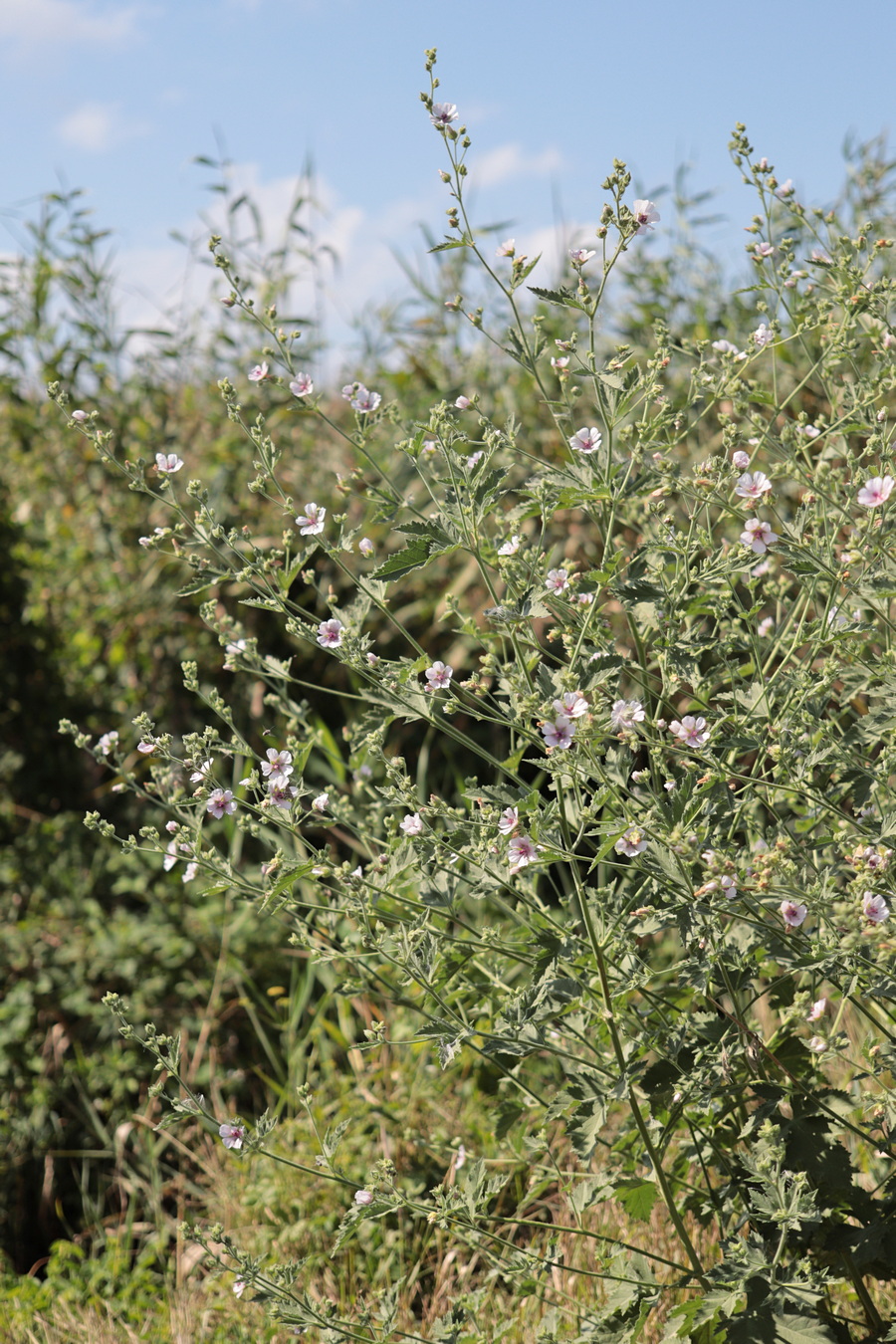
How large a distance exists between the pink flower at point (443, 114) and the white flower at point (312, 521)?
694mm

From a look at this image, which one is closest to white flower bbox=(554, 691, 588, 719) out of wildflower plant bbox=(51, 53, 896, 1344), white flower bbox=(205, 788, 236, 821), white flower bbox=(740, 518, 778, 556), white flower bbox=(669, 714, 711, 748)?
wildflower plant bbox=(51, 53, 896, 1344)

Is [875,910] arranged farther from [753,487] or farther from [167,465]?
[167,465]

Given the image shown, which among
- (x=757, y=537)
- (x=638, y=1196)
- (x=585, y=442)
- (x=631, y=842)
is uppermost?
(x=585, y=442)

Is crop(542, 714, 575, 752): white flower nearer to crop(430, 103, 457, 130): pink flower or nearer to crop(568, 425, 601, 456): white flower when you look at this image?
crop(568, 425, 601, 456): white flower

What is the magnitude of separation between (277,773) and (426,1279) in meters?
1.76

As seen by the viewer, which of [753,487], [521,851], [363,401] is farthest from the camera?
[363,401]

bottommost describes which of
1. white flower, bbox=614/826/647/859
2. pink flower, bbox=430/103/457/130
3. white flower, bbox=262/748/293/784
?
white flower, bbox=614/826/647/859

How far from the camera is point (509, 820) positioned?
1.89m

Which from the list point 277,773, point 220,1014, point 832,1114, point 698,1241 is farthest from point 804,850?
point 220,1014

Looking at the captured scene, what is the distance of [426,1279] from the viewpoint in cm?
302

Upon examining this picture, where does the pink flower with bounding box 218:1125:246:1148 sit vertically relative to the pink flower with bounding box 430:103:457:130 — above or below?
below

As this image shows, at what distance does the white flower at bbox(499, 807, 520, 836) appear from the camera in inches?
72.4

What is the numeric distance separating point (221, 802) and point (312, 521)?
549 millimetres

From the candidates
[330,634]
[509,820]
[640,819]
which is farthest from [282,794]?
[640,819]
